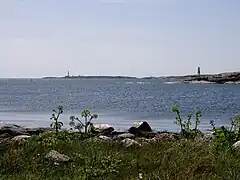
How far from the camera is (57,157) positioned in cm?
988

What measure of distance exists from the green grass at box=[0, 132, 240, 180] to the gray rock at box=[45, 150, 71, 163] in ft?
0.43

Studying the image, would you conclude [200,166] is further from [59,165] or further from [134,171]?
[59,165]

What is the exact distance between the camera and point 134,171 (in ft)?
29.8

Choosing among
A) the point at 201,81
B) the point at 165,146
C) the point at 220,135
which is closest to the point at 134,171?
the point at 220,135

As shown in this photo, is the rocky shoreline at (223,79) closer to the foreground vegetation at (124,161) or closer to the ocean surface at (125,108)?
the ocean surface at (125,108)

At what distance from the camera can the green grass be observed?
8242mm

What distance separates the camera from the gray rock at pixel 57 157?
386 inches

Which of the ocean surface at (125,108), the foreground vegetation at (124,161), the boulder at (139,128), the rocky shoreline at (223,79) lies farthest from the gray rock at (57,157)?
the rocky shoreline at (223,79)

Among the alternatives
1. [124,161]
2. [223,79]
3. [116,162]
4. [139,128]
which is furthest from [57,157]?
[223,79]

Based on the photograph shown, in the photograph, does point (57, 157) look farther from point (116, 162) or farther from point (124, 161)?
point (116, 162)

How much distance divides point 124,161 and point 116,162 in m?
0.97

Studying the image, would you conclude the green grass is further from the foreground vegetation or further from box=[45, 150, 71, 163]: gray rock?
box=[45, 150, 71, 163]: gray rock

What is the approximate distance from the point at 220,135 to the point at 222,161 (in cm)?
115

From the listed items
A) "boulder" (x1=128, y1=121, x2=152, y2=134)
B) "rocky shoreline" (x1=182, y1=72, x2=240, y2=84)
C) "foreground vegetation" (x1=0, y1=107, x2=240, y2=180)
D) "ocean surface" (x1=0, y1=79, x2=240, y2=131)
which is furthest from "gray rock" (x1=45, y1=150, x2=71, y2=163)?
"rocky shoreline" (x1=182, y1=72, x2=240, y2=84)
